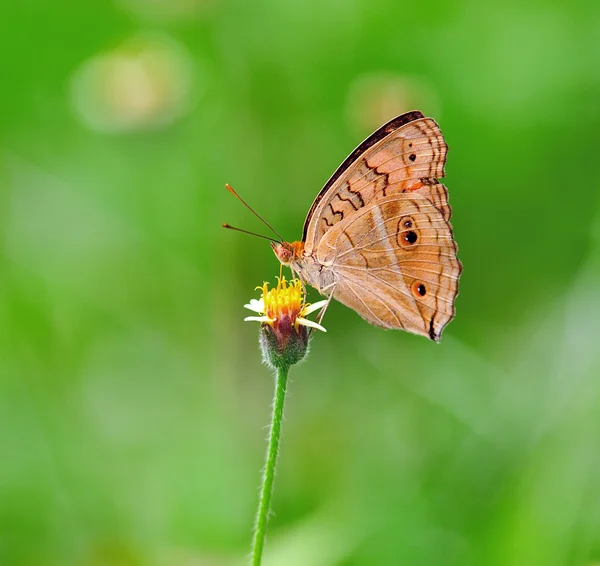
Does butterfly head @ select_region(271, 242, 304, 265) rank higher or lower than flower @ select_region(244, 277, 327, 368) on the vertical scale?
higher

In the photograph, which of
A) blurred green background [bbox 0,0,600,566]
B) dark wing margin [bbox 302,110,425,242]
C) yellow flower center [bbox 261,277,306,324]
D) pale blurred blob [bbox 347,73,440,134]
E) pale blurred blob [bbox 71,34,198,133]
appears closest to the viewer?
yellow flower center [bbox 261,277,306,324]

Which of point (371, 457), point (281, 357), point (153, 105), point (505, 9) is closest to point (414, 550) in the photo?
point (371, 457)

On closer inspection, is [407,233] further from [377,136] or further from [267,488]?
[267,488]

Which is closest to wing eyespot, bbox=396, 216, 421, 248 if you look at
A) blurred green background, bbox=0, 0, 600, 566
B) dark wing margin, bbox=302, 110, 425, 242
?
dark wing margin, bbox=302, 110, 425, 242

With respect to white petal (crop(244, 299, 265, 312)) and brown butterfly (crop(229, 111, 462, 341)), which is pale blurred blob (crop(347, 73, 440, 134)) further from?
white petal (crop(244, 299, 265, 312))

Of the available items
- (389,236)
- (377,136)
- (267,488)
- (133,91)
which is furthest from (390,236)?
(133,91)

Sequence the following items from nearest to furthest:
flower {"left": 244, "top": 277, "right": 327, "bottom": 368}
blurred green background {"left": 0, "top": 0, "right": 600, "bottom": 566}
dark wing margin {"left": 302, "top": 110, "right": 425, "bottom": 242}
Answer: flower {"left": 244, "top": 277, "right": 327, "bottom": 368} → dark wing margin {"left": 302, "top": 110, "right": 425, "bottom": 242} → blurred green background {"left": 0, "top": 0, "right": 600, "bottom": 566}

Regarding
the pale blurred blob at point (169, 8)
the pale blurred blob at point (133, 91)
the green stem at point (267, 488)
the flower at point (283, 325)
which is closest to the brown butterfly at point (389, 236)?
the flower at point (283, 325)

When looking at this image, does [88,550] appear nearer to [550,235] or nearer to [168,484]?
[168,484]
